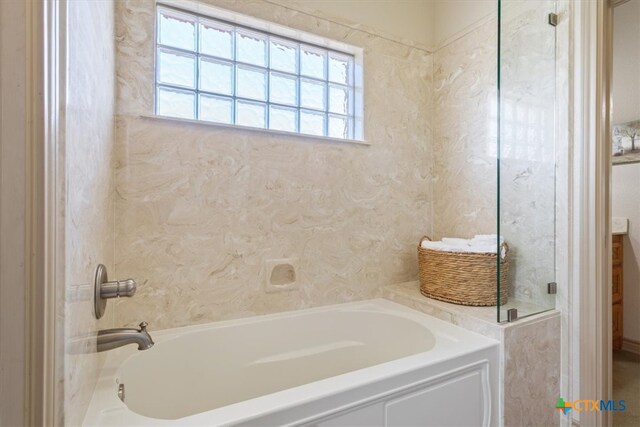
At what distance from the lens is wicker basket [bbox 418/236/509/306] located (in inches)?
59.6

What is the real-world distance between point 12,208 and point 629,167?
3.53 metres

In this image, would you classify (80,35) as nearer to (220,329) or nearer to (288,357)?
(220,329)

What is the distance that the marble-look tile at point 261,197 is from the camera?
1.39 m

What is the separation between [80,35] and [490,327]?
1632mm

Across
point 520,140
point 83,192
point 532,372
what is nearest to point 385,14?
point 520,140

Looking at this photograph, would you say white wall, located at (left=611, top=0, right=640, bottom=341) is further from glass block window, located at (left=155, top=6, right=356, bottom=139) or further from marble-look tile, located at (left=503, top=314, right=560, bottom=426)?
glass block window, located at (left=155, top=6, right=356, bottom=139)

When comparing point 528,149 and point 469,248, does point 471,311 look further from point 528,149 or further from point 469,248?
point 528,149

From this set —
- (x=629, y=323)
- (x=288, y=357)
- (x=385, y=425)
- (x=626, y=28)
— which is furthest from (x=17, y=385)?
(x=626, y=28)

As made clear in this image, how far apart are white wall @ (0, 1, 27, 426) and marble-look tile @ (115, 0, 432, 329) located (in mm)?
1006

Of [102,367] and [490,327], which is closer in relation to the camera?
[102,367]

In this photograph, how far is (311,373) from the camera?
1.60 meters

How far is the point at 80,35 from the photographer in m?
0.70

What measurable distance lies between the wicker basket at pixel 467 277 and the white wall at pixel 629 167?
185 cm

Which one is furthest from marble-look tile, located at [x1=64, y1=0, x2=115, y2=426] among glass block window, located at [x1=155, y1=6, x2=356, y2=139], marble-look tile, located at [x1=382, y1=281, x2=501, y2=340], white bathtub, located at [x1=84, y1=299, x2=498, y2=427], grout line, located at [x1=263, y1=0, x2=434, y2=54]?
marble-look tile, located at [x1=382, y1=281, x2=501, y2=340]
